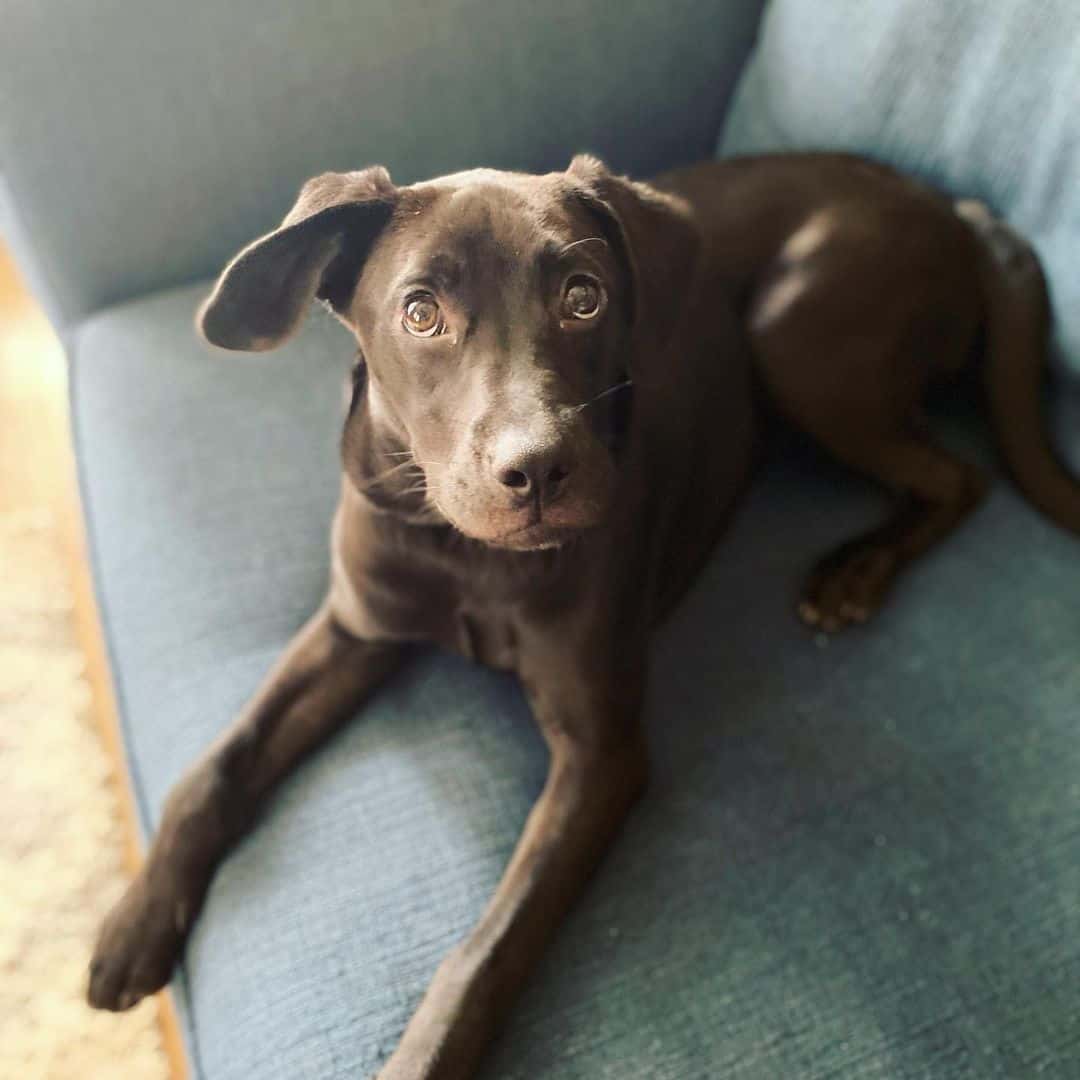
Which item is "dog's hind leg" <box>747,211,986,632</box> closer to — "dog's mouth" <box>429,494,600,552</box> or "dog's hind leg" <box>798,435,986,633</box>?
"dog's hind leg" <box>798,435,986,633</box>

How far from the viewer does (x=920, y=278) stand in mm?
1458

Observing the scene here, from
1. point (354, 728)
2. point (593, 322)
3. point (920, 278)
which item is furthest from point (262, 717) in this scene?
point (920, 278)

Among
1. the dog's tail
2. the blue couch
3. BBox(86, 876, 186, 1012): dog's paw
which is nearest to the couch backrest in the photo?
the blue couch

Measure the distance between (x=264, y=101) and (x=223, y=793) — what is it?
0.99m

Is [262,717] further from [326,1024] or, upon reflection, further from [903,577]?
[903,577]

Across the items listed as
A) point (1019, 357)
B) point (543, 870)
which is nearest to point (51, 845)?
point (543, 870)

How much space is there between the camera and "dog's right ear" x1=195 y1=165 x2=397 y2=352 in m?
0.95

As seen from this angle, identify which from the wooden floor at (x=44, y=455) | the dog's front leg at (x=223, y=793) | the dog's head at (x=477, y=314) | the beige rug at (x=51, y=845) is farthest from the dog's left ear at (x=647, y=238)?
the beige rug at (x=51, y=845)

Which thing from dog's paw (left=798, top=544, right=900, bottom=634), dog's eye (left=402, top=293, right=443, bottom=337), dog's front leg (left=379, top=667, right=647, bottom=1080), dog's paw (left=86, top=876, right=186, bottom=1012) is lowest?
dog's paw (left=86, top=876, right=186, bottom=1012)

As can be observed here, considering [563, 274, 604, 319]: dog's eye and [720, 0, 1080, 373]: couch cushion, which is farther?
[720, 0, 1080, 373]: couch cushion

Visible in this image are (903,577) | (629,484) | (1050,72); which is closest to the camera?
(629,484)

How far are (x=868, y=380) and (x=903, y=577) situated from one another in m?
0.29

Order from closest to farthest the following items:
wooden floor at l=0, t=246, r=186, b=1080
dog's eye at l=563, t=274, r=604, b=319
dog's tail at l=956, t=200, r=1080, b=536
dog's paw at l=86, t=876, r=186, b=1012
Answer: dog's eye at l=563, t=274, r=604, b=319 < dog's paw at l=86, t=876, r=186, b=1012 < dog's tail at l=956, t=200, r=1080, b=536 < wooden floor at l=0, t=246, r=186, b=1080

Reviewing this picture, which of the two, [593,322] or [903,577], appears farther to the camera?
[903,577]
